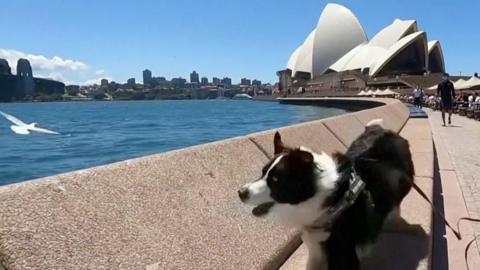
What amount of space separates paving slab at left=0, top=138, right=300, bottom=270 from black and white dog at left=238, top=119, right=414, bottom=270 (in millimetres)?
370

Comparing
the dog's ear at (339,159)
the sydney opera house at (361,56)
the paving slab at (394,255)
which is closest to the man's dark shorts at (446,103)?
the paving slab at (394,255)

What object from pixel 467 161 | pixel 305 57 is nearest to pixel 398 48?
pixel 305 57

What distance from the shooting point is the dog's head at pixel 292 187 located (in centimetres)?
172

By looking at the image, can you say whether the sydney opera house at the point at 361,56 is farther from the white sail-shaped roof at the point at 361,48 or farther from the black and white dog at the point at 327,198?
the black and white dog at the point at 327,198

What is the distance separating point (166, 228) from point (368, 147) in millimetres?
1193

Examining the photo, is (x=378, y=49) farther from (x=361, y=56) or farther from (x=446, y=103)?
(x=446, y=103)

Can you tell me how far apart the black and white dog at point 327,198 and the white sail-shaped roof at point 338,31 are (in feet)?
266

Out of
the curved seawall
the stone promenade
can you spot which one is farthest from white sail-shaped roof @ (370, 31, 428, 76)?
the curved seawall

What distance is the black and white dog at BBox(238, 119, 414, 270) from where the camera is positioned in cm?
173

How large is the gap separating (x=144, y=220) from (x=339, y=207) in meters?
0.76

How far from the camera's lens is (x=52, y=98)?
521ft

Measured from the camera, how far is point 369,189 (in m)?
2.17

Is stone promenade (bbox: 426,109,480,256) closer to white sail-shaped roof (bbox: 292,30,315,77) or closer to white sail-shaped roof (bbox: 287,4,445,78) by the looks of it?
white sail-shaped roof (bbox: 287,4,445,78)

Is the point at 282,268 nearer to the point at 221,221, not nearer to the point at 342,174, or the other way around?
the point at 221,221
